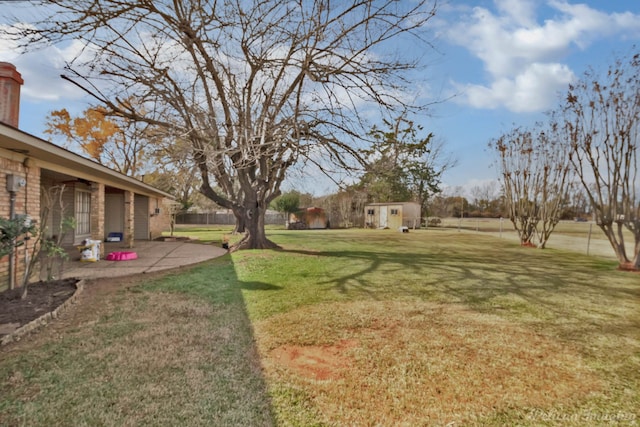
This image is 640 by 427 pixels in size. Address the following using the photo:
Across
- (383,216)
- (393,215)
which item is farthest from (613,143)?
(383,216)

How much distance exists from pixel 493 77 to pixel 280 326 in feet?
27.5

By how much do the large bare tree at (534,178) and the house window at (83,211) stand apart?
648 inches

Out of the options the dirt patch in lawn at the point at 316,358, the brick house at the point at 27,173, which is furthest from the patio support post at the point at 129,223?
the dirt patch in lawn at the point at 316,358

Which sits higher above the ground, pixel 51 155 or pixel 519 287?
pixel 51 155

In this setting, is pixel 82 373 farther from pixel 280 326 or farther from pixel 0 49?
pixel 0 49

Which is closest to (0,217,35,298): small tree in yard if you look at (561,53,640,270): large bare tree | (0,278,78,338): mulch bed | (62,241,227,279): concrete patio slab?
Result: (0,278,78,338): mulch bed

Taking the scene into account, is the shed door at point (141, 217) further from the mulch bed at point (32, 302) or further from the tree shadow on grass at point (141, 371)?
the tree shadow on grass at point (141, 371)

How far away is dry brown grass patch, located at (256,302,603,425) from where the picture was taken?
230 cm

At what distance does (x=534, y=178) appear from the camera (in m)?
13.4

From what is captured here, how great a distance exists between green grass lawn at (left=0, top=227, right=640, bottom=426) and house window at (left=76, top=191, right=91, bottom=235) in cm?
760

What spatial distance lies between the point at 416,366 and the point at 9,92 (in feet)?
27.3

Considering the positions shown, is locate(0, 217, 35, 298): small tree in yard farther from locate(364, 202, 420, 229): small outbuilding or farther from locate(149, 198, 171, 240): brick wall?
locate(364, 202, 420, 229): small outbuilding

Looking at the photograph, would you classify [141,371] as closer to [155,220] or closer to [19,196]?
[19,196]

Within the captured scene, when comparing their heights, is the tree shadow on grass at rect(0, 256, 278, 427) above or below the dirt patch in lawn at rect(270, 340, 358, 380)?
above
